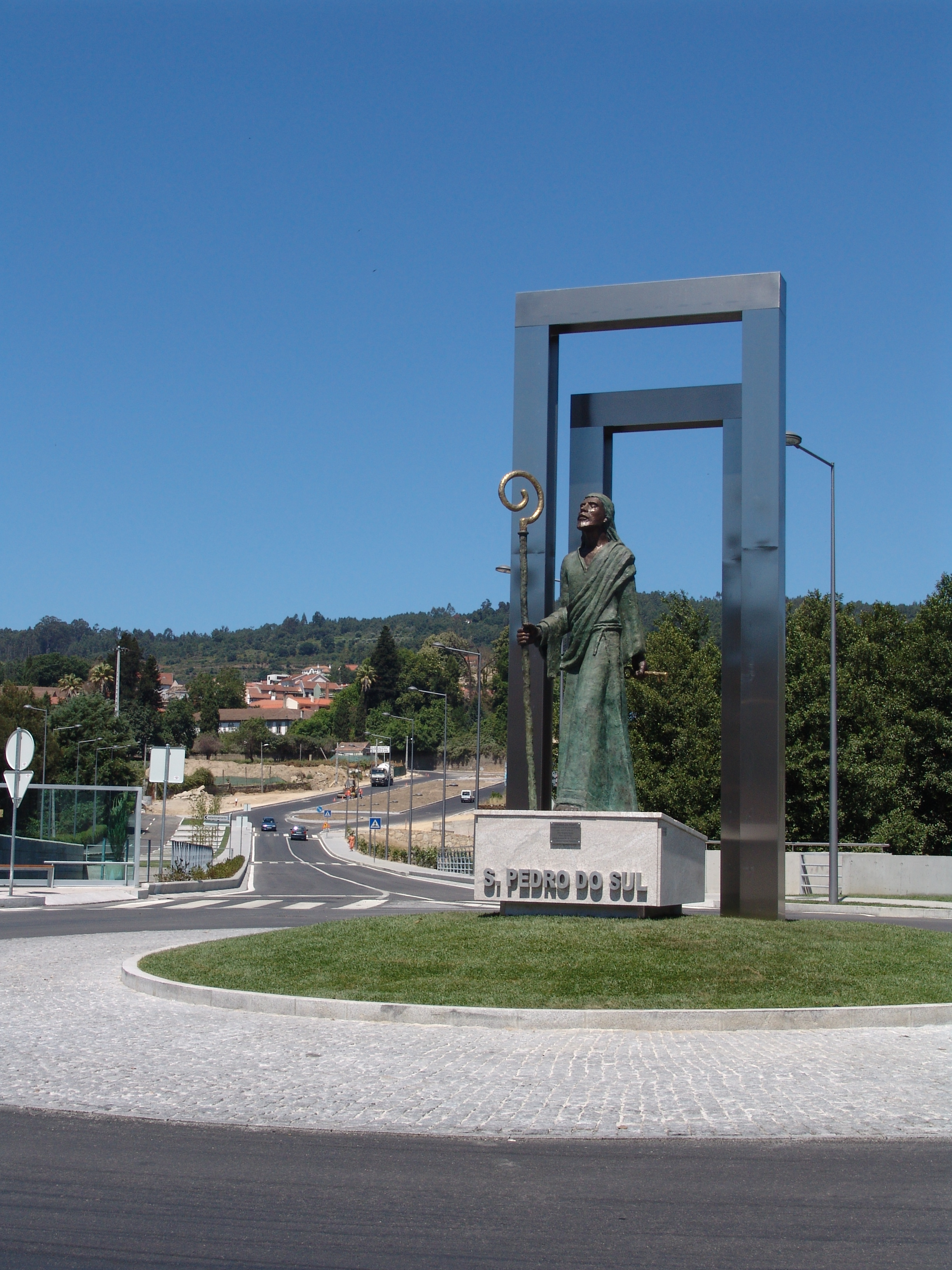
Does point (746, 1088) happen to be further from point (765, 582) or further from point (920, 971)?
point (765, 582)

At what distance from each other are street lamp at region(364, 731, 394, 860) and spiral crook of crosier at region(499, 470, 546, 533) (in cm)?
4731

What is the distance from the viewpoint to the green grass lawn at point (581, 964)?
408 inches

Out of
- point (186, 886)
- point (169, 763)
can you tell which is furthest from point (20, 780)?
point (186, 886)

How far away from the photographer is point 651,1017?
31.7 ft

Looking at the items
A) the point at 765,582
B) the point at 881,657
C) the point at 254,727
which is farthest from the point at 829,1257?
the point at 254,727

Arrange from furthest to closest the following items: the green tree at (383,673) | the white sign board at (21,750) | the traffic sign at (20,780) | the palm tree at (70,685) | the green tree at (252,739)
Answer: the green tree at (383,673) → the green tree at (252,739) → the palm tree at (70,685) → the traffic sign at (20,780) → the white sign board at (21,750)

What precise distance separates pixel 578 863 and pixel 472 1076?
622cm

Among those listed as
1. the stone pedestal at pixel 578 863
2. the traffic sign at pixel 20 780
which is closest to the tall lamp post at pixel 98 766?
the traffic sign at pixel 20 780

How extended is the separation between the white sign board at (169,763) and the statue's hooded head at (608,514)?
1427 centimetres

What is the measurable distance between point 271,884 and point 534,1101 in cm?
3235

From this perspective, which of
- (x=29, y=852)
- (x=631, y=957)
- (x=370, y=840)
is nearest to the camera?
(x=631, y=957)

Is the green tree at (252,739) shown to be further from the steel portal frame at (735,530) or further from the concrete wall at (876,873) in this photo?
the steel portal frame at (735,530)

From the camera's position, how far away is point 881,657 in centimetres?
4300

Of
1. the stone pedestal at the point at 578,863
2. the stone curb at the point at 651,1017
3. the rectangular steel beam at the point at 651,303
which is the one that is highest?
the rectangular steel beam at the point at 651,303
